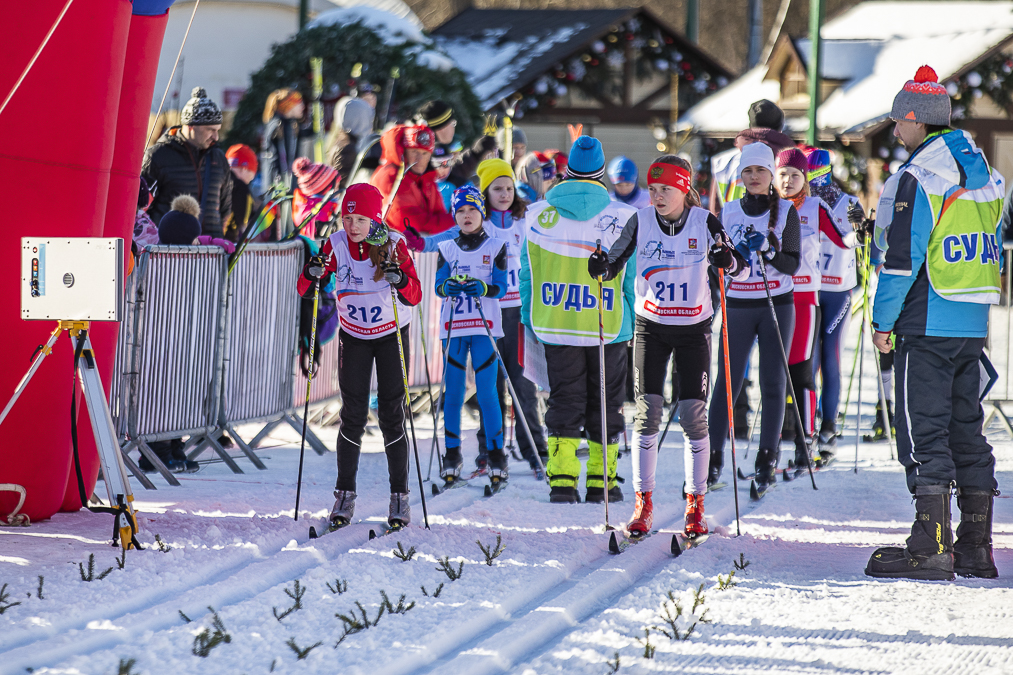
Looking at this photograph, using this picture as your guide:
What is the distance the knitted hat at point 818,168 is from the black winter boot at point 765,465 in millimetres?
2390

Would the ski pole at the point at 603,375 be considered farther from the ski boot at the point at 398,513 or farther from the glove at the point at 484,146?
the glove at the point at 484,146

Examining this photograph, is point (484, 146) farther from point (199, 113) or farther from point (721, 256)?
point (721, 256)

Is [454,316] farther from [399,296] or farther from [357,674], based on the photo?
[357,674]

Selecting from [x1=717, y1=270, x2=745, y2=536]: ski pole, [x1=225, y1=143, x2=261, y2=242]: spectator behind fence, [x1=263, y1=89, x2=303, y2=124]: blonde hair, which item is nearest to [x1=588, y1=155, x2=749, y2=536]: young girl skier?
[x1=717, y1=270, x2=745, y2=536]: ski pole

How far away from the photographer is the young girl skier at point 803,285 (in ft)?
26.1

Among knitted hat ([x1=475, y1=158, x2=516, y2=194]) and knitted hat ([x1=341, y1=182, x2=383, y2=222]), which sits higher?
knitted hat ([x1=475, y1=158, x2=516, y2=194])

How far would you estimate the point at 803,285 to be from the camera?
8.15 metres

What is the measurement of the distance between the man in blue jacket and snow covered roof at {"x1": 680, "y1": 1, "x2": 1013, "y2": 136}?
55.7 ft

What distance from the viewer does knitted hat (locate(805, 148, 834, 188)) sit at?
8883mm

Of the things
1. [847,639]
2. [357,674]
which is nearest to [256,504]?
[357,674]

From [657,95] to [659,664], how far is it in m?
24.9

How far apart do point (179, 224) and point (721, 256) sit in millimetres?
3704

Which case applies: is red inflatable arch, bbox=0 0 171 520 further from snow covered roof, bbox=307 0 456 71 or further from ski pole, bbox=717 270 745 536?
snow covered roof, bbox=307 0 456 71

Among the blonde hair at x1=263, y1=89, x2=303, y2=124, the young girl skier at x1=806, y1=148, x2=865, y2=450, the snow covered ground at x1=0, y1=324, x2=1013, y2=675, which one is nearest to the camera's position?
the snow covered ground at x1=0, y1=324, x2=1013, y2=675
